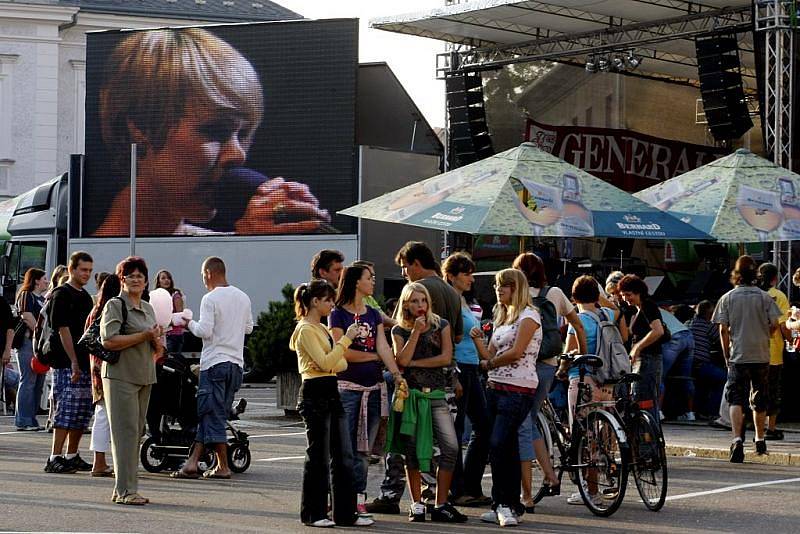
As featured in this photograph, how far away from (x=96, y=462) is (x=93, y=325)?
1.73 metres

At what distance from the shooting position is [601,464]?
10758 mm

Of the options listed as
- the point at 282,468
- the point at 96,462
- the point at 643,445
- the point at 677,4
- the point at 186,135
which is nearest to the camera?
the point at 643,445

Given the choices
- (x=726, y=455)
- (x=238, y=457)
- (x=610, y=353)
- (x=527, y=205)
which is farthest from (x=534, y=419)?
(x=527, y=205)

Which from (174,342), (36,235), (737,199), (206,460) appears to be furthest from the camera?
(36,235)

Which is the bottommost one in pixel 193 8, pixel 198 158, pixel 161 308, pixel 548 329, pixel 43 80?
pixel 548 329

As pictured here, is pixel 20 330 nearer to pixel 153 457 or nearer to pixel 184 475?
pixel 153 457

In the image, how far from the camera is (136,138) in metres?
29.6

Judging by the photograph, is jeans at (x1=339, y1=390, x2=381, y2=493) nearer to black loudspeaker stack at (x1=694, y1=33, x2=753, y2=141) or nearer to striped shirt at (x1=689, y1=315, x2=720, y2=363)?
striped shirt at (x1=689, y1=315, x2=720, y2=363)

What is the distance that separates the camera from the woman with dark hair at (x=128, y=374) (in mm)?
10836

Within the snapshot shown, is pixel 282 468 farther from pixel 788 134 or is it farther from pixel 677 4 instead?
pixel 677 4

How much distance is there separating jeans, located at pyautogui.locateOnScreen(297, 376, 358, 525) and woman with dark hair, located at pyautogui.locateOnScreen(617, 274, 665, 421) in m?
3.74

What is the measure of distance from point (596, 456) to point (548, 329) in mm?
948

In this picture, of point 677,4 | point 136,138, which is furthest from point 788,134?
point 136,138

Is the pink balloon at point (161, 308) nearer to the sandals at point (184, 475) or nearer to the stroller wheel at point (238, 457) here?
the sandals at point (184, 475)
